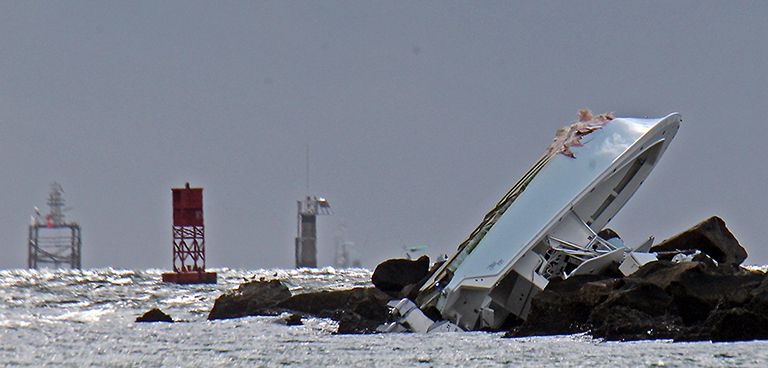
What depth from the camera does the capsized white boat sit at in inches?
1147

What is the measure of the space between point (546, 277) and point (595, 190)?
262 centimetres

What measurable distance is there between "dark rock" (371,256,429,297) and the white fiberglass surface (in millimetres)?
7873

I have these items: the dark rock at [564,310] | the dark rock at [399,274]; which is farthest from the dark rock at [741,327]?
the dark rock at [399,274]

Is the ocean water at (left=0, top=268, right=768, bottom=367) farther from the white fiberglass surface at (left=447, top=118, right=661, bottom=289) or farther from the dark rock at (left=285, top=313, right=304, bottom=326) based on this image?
the white fiberglass surface at (left=447, top=118, right=661, bottom=289)

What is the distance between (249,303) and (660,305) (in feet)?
54.5

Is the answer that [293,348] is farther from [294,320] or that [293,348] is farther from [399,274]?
[399,274]

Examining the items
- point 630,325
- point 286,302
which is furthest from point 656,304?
point 286,302

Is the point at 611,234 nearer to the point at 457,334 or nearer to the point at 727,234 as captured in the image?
the point at 727,234

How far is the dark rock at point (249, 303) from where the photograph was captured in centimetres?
3800

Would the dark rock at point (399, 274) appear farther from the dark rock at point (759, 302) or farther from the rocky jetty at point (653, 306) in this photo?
the dark rock at point (759, 302)

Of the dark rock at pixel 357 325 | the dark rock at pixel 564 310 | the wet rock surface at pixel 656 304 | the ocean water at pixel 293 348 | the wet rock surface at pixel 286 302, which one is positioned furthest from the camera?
the wet rock surface at pixel 286 302

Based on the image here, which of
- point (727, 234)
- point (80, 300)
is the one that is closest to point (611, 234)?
point (727, 234)

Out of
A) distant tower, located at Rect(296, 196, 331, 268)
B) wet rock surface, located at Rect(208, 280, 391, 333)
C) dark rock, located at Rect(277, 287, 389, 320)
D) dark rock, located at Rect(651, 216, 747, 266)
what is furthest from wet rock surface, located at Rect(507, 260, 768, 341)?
distant tower, located at Rect(296, 196, 331, 268)

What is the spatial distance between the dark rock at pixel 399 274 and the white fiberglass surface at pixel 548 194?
787 centimetres
